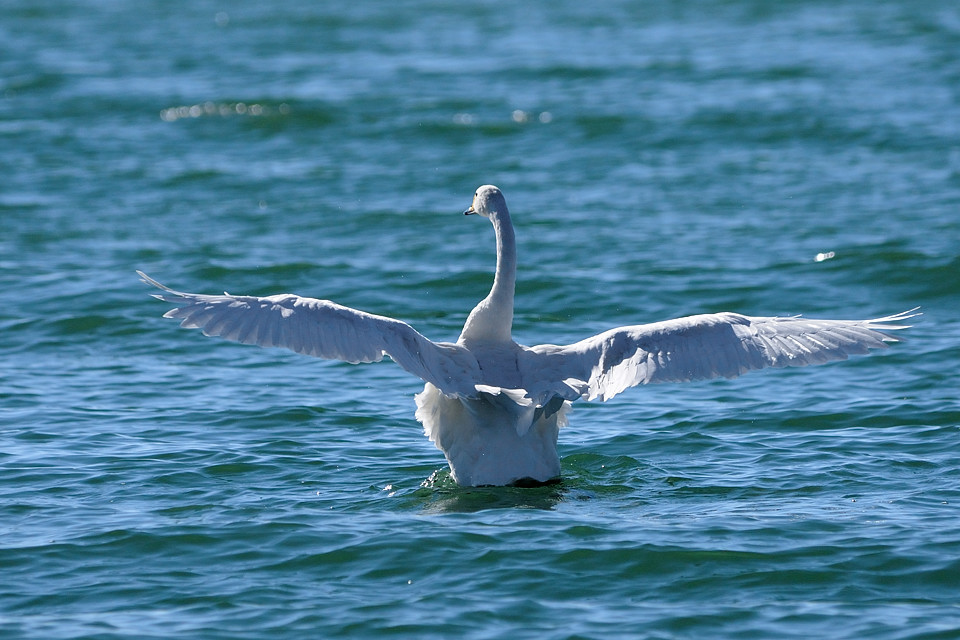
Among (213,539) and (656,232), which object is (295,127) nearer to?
(656,232)

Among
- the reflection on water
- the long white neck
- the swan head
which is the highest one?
the swan head

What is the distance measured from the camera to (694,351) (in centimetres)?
853

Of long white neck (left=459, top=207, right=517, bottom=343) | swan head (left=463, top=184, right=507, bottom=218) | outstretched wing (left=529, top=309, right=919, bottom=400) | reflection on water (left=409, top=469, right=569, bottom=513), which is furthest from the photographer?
swan head (left=463, top=184, right=507, bottom=218)

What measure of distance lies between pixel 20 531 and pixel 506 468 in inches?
110

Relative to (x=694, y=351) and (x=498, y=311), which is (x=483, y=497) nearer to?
(x=498, y=311)

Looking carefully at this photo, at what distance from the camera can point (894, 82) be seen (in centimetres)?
2406

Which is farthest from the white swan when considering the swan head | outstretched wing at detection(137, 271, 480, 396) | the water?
the swan head

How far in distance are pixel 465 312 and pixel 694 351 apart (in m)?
5.44

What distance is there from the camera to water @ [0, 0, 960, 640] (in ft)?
24.1

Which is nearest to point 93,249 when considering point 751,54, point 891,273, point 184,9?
point 891,273

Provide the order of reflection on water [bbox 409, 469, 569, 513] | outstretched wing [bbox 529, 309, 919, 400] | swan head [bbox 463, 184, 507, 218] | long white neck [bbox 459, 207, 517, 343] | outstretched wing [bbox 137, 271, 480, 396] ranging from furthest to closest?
swan head [bbox 463, 184, 507, 218] → long white neck [bbox 459, 207, 517, 343] → reflection on water [bbox 409, 469, 569, 513] → outstretched wing [bbox 529, 309, 919, 400] → outstretched wing [bbox 137, 271, 480, 396]

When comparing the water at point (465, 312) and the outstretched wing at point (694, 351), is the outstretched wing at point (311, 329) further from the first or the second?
the water at point (465, 312)

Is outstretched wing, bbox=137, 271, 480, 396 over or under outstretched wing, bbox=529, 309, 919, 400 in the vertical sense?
over

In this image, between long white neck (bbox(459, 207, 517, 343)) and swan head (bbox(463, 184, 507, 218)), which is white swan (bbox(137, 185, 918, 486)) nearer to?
long white neck (bbox(459, 207, 517, 343))
